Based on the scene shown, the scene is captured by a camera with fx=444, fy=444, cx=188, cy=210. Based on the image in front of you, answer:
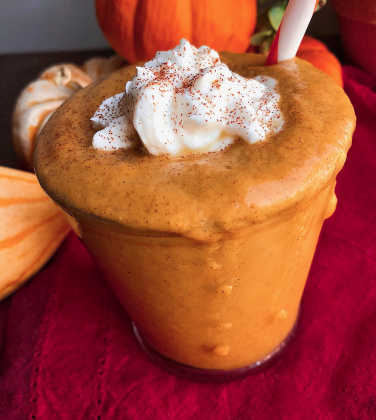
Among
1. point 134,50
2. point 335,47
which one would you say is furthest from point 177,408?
point 335,47

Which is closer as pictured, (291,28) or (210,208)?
(210,208)

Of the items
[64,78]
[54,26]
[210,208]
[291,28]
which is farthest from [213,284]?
[54,26]

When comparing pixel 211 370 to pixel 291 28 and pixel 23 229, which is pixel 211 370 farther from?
pixel 291 28

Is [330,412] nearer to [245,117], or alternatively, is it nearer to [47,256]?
[245,117]

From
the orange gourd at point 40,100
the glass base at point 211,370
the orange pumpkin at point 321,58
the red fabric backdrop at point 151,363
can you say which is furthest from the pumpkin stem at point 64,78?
the glass base at point 211,370

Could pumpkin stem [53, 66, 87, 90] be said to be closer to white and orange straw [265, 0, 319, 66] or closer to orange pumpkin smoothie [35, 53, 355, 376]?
orange pumpkin smoothie [35, 53, 355, 376]

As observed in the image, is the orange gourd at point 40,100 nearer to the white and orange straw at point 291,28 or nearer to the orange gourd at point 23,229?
the orange gourd at point 23,229

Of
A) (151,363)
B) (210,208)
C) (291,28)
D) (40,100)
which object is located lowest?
(151,363)
